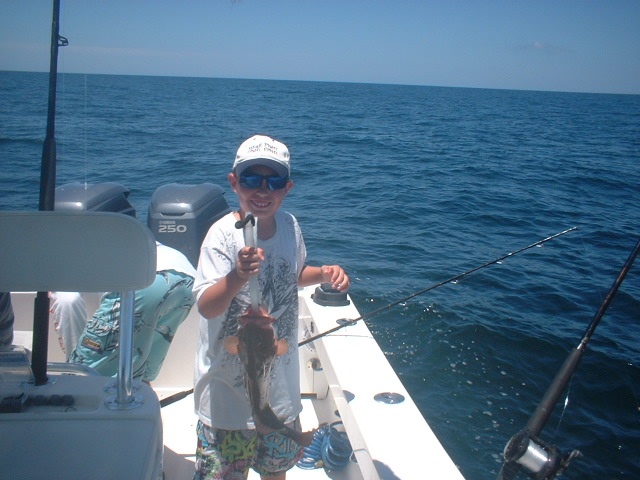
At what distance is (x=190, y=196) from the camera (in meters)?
3.85

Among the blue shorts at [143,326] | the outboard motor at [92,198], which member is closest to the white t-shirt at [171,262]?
the blue shorts at [143,326]

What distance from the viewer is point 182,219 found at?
370 cm

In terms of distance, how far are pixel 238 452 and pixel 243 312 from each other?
494 mm

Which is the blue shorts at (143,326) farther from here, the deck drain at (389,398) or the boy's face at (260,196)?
the deck drain at (389,398)

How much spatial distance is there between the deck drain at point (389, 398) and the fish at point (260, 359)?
74 cm

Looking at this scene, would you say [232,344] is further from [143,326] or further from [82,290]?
[143,326]

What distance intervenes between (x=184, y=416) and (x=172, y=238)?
3.83ft

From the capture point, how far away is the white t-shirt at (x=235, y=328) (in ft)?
5.87

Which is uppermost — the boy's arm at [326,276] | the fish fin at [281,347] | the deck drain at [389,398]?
the boy's arm at [326,276]

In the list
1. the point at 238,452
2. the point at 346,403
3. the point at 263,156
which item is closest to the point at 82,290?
the point at 263,156

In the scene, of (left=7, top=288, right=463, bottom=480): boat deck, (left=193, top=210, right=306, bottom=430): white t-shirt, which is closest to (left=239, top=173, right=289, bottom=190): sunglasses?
(left=193, top=210, right=306, bottom=430): white t-shirt

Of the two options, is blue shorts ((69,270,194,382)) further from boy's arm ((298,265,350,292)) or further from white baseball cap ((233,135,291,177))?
white baseball cap ((233,135,291,177))

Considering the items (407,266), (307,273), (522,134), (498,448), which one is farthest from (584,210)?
(522,134)

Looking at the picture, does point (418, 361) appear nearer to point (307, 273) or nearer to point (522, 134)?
point (307, 273)
